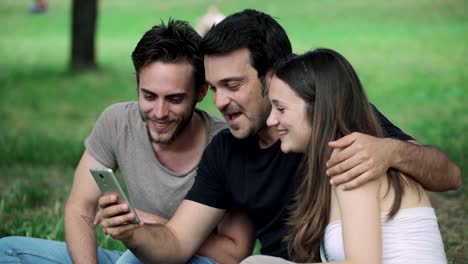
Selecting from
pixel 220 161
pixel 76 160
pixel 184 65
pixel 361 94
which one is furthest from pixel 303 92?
pixel 76 160

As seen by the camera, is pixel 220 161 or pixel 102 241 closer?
pixel 220 161

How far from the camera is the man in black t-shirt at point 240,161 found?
154 inches

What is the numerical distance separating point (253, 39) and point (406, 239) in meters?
1.22

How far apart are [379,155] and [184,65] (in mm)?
1325

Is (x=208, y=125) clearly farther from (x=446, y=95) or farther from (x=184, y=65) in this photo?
(x=446, y=95)

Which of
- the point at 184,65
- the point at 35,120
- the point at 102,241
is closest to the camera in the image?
the point at 184,65

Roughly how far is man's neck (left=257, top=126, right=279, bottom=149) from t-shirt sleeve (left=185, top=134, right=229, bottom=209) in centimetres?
19

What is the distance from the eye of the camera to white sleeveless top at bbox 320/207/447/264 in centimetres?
327

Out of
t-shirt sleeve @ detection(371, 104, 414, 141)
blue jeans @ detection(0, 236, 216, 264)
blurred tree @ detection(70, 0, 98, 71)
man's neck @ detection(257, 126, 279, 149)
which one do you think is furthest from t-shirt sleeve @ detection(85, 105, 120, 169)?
blurred tree @ detection(70, 0, 98, 71)

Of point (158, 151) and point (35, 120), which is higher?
point (158, 151)

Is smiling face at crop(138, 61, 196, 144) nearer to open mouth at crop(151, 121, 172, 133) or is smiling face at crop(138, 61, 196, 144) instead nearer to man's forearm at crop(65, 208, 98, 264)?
open mouth at crop(151, 121, 172, 133)

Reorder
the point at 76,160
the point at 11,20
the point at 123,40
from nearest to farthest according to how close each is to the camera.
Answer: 1. the point at 76,160
2. the point at 123,40
3. the point at 11,20

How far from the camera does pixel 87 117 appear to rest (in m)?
12.1

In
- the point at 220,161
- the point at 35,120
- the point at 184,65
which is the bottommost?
the point at 35,120
